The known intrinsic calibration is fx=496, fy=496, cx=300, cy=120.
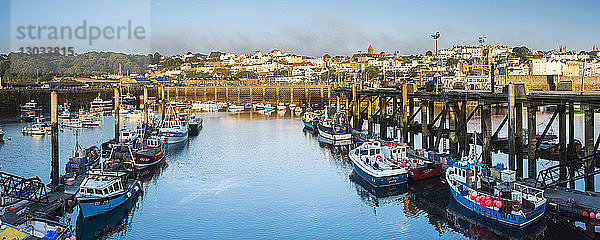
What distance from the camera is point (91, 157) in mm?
34156

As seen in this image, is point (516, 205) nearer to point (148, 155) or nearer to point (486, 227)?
point (486, 227)

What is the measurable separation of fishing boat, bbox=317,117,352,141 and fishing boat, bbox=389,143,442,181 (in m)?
16.3

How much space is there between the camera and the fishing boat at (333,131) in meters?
49.1

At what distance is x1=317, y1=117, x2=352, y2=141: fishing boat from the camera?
49.1 meters

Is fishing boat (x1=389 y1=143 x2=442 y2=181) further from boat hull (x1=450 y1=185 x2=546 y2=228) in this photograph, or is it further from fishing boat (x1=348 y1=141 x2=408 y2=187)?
boat hull (x1=450 y1=185 x2=546 y2=228)

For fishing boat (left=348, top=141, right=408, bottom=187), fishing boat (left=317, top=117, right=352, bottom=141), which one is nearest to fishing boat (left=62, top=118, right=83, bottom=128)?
fishing boat (left=317, top=117, right=352, bottom=141)

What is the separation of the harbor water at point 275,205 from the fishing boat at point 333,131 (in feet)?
13.1

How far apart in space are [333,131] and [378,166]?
20166mm

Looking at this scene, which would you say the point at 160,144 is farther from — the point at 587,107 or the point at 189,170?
the point at 587,107

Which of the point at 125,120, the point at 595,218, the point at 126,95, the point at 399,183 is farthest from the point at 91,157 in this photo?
the point at 126,95

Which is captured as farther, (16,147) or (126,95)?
(126,95)

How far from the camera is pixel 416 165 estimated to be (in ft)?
102

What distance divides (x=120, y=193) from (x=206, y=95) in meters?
103

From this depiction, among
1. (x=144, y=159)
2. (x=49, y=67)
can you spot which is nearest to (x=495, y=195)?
(x=144, y=159)
